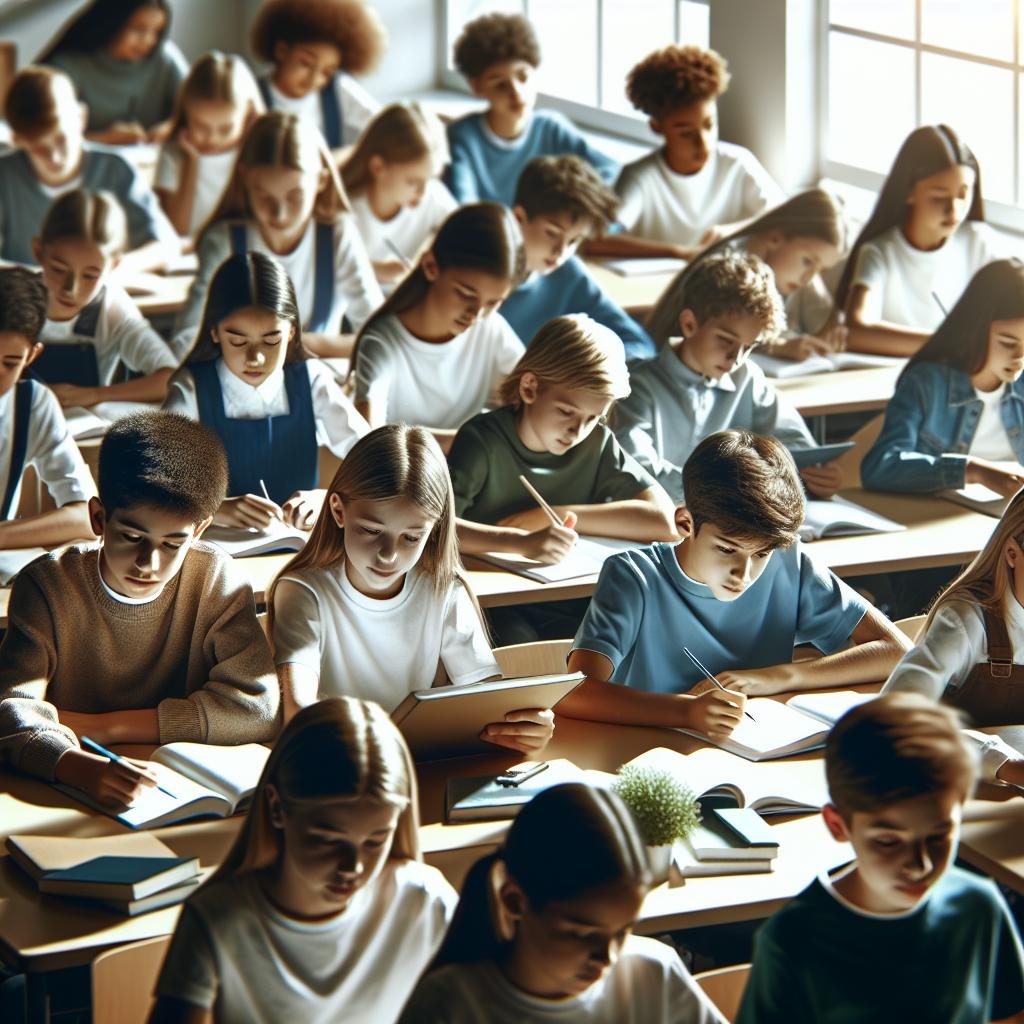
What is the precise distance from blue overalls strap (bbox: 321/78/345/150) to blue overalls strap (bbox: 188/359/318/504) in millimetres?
3694

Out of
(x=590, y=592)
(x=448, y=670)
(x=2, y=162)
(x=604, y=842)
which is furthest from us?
(x=2, y=162)

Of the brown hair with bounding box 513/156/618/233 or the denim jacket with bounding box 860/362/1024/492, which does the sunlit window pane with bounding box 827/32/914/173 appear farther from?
the denim jacket with bounding box 860/362/1024/492

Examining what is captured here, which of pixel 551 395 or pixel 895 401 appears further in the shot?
pixel 895 401

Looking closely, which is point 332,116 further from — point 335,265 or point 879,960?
point 879,960

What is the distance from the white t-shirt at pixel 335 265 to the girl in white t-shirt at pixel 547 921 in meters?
3.65

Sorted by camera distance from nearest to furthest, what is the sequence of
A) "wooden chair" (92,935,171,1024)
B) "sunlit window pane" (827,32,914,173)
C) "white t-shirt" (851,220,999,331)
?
1. "wooden chair" (92,935,171,1024)
2. "white t-shirt" (851,220,999,331)
3. "sunlit window pane" (827,32,914,173)

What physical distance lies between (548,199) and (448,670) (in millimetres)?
2392

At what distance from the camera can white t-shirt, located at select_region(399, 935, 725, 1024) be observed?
1969 millimetres

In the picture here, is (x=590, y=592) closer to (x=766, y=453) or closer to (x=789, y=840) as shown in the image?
(x=766, y=453)

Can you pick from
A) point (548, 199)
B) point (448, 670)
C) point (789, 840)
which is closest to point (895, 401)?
point (548, 199)

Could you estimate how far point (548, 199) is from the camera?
529 cm

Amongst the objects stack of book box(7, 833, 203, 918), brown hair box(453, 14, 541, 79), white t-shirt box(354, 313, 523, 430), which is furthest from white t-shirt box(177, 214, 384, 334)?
stack of book box(7, 833, 203, 918)

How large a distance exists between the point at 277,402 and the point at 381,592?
3.71ft

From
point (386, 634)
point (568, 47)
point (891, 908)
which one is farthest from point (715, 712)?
point (568, 47)
